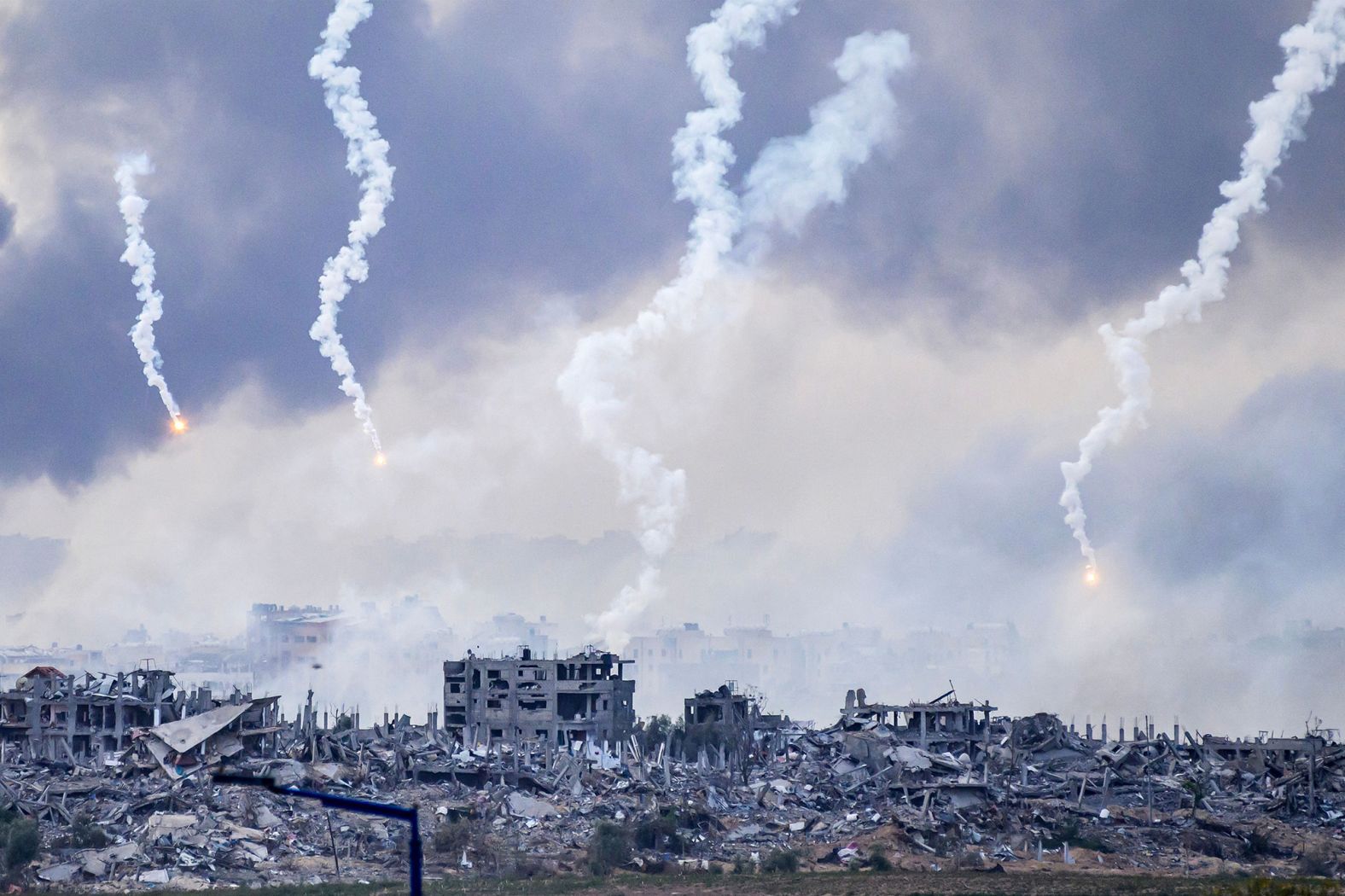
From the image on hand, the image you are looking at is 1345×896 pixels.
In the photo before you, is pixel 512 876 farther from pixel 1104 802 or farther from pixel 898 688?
pixel 898 688

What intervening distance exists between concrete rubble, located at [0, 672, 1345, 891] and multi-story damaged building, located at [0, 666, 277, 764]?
2.57ft

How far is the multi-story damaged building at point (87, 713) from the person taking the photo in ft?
235

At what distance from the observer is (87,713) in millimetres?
73875

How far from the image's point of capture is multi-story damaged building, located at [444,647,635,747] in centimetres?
7969

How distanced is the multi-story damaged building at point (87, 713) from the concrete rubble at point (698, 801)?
2.57ft

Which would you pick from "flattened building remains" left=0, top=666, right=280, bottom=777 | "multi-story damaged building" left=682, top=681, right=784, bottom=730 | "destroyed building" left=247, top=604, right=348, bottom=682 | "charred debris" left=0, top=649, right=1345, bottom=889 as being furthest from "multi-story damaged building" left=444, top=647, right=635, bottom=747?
"destroyed building" left=247, top=604, right=348, bottom=682

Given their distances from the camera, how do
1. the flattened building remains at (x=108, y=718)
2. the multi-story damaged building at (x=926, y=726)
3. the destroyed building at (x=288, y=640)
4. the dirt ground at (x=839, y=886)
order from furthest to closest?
the destroyed building at (x=288, y=640) → the multi-story damaged building at (x=926, y=726) → the flattened building remains at (x=108, y=718) → the dirt ground at (x=839, y=886)

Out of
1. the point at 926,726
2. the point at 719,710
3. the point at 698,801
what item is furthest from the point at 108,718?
the point at 926,726

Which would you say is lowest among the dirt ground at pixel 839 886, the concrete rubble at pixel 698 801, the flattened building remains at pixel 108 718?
the dirt ground at pixel 839 886

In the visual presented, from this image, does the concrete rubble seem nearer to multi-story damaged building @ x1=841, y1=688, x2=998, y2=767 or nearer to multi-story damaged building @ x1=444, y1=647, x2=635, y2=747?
multi-story damaged building @ x1=841, y1=688, x2=998, y2=767

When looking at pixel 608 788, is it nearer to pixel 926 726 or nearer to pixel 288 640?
pixel 926 726

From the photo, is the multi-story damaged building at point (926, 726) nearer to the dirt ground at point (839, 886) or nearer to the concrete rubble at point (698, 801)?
the concrete rubble at point (698, 801)

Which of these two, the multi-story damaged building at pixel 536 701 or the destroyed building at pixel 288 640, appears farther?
the destroyed building at pixel 288 640

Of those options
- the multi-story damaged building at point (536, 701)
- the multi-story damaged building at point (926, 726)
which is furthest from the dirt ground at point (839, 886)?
the multi-story damaged building at point (536, 701)
